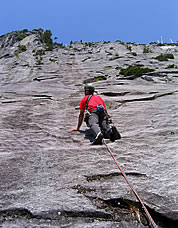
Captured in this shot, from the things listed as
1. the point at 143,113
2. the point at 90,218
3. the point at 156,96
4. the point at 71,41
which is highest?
the point at 71,41

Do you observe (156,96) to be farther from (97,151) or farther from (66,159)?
(66,159)

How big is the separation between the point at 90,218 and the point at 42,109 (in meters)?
6.20

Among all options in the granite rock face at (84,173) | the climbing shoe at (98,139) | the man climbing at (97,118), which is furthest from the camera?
the man climbing at (97,118)

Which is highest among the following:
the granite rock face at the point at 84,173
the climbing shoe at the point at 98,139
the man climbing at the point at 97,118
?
the man climbing at the point at 97,118

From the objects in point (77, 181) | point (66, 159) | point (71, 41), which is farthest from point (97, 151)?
point (71, 41)

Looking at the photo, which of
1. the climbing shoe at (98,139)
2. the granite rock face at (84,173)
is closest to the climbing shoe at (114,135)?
the granite rock face at (84,173)

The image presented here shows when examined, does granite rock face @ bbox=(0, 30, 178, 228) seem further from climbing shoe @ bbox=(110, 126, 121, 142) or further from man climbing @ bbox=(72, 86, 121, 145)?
man climbing @ bbox=(72, 86, 121, 145)

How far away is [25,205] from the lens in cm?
246

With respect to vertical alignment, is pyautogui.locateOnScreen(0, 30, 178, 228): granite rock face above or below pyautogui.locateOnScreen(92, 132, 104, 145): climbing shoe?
below

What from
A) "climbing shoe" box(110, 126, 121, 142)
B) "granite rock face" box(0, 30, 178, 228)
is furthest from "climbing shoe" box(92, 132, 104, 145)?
"climbing shoe" box(110, 126, 121, 142)

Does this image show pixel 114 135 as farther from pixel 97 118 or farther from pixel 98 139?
pixel 97 118

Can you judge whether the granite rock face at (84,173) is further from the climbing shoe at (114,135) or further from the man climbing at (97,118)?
the man climbing at (97,118)

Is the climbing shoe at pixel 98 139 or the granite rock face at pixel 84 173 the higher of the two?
the climbing shoe at pixel 98 139

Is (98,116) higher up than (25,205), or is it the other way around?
(98,116)
